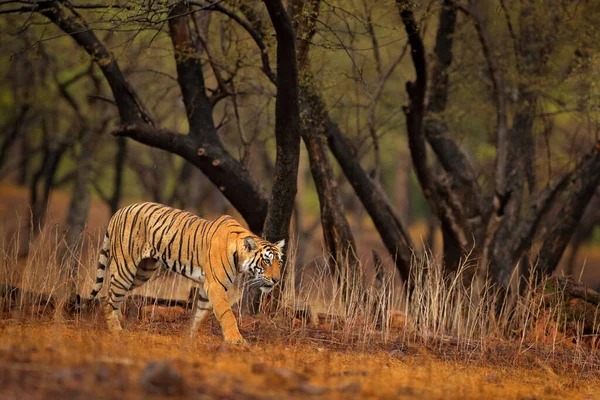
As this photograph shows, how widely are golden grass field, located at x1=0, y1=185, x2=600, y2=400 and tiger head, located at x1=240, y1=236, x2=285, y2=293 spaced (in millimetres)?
595

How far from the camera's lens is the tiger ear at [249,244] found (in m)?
8.30

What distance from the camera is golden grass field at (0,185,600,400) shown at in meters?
5.28

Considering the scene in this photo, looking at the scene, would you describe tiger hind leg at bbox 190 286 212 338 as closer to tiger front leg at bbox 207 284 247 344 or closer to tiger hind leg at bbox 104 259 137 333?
tiger front leg at bbox 207 284 247 344

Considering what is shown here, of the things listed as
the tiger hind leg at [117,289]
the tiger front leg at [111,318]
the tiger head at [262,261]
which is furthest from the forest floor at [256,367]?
the tiger head at [262,261]

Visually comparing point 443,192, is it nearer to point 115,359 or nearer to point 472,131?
point 472,131

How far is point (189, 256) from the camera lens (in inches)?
347

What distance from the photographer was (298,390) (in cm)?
557

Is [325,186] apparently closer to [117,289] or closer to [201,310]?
[201,310]

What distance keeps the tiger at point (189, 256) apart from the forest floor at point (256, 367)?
1.08 feet

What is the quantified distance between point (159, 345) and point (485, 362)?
3.50 m

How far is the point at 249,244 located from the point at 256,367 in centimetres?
240

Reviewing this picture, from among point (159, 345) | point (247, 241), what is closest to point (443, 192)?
point (247, 241)

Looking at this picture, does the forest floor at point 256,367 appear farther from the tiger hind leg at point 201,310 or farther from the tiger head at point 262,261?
the tiger head at point 262,261

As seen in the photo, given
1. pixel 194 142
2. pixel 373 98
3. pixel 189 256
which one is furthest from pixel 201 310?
pixel 373 98
